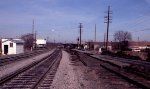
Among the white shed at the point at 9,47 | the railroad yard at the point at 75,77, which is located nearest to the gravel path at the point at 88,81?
the railroad yard at the point at 75,77

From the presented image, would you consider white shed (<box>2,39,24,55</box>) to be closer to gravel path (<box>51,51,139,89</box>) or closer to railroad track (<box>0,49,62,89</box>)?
railroad track (<box>0,49,62,89</box>)

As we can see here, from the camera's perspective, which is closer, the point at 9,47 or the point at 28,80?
the point at 28,80

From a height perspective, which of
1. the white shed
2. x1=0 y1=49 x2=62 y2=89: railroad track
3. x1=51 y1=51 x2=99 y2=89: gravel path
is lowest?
x1=51 y1=51 x2=99 y2=89: gravel path

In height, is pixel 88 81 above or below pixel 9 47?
below

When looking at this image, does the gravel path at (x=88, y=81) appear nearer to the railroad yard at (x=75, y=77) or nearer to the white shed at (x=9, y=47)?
the railroad yard at (x=75, y=77)

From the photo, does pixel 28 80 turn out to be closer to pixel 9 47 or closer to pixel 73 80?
pixel 73 80

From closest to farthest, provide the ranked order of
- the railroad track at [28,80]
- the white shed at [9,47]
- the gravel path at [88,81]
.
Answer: the railroad track at [28,80] → the gravel path at [88,81] → the white shed at [9,47]

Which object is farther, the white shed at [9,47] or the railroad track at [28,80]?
the white shed at [9,47]

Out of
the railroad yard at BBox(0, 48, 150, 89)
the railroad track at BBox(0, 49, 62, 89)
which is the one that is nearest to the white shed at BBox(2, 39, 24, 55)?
the railroad yard at BBox(0, 48, 150, 89)

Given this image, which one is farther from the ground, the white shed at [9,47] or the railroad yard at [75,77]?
the white shed at [9,47]

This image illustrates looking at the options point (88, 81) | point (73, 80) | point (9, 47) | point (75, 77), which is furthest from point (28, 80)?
point (9, 47)

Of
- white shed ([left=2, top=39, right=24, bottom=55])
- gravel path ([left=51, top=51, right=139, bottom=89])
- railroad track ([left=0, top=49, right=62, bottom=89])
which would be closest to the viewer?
railroad track ([left=0, top=49, right=62, bottom=89])

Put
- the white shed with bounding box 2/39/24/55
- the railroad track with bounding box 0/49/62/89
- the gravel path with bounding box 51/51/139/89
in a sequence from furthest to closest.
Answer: the white shed with bounding box 2/39/24/55
the gravel path with bounding box 51/51/139/89
the railroad track with bounding box 0/49/62/89

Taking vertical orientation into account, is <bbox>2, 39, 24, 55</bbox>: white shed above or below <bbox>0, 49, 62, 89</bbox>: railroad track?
above
